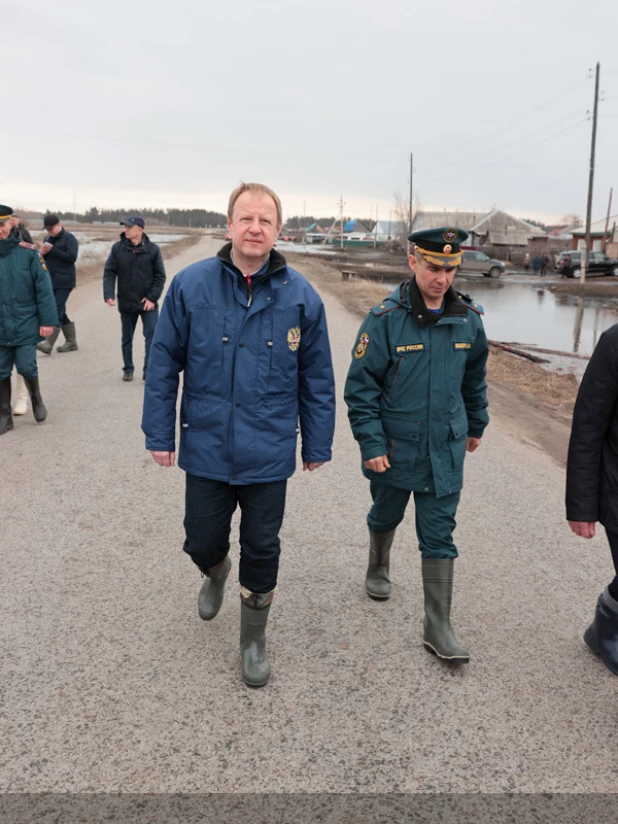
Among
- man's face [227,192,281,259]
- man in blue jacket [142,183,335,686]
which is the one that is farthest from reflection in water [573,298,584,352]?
man's face [227,192,281,259]

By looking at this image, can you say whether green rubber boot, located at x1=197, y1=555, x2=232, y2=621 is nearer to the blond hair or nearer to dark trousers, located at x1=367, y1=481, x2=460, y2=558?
dark trousers, located at x1=367, y1=481, x2=460, y2=558

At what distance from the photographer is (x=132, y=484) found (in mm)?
5242

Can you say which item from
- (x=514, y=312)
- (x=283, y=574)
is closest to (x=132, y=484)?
(x=283, y=574)

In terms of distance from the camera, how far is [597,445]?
2.89 meters

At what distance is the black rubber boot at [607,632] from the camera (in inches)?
122

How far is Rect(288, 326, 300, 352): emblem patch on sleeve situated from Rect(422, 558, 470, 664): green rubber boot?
121 cm

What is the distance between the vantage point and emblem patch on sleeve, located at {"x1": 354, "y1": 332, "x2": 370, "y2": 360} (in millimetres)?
3162

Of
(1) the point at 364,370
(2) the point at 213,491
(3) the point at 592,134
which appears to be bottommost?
(2) the point at 213,491

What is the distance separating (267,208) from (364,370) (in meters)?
0.86

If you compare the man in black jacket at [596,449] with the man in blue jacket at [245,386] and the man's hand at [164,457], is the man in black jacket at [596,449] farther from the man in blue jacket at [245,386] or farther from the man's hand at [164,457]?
the man's hand at [164,457]

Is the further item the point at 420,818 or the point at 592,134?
the point at 592,134

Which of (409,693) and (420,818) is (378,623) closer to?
(409,693)

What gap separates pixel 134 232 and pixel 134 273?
19.1 inches

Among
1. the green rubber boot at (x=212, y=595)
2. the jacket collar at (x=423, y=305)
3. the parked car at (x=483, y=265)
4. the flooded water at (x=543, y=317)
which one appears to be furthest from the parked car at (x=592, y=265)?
the green rubber boot at (x=212, y=595)
